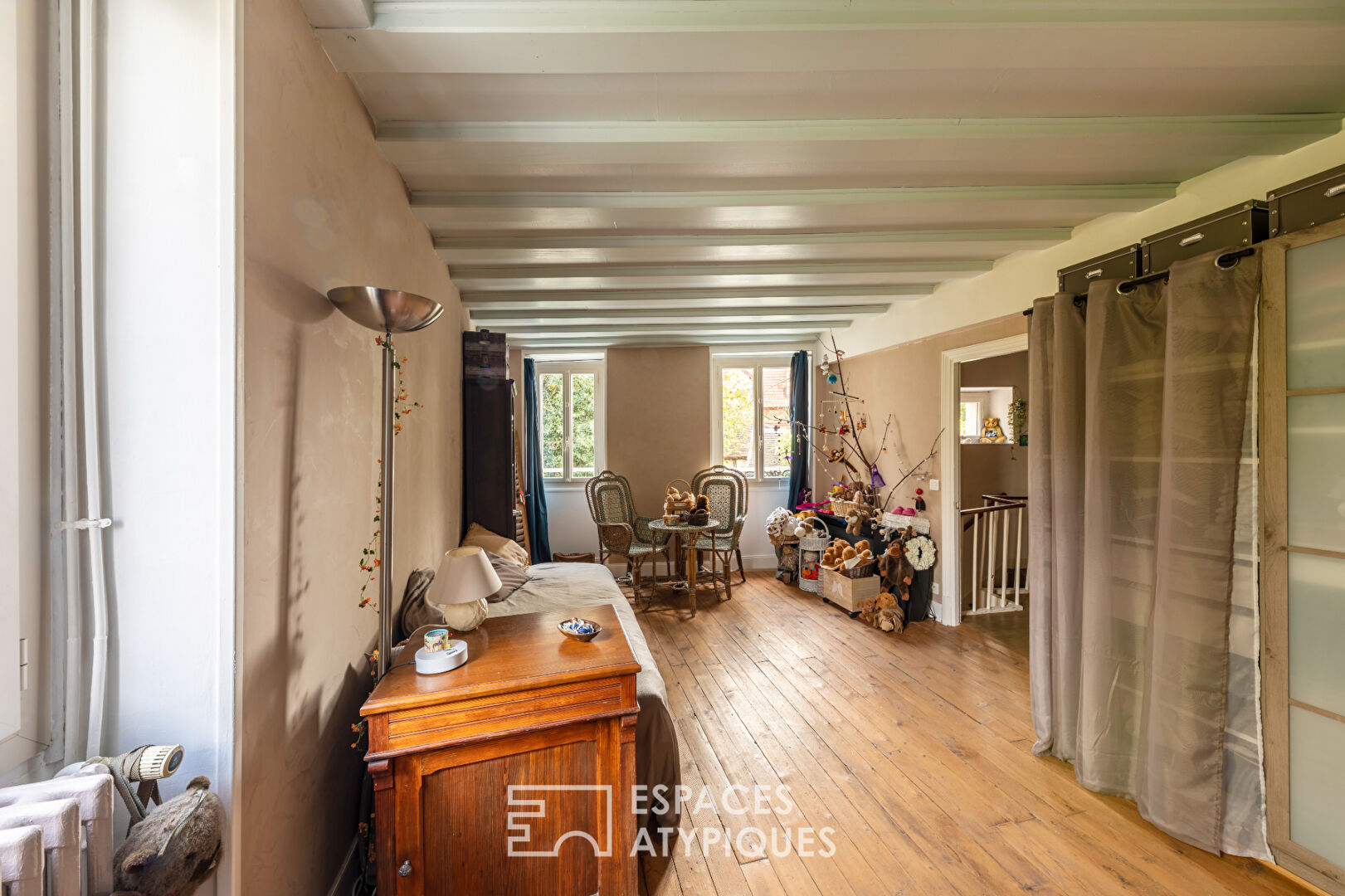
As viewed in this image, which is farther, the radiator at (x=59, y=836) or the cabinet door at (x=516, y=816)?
the cabinet door at (x=516, y=816)

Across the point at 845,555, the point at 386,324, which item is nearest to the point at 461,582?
the point at 386,324

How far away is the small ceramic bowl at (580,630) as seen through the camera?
5.40 ft

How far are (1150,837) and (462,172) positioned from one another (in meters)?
3.60

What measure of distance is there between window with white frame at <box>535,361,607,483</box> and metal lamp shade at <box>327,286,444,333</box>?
14.3ft

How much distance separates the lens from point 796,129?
1.76 meters

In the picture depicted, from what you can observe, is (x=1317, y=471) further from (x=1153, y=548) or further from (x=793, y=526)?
(x=793, y=526)

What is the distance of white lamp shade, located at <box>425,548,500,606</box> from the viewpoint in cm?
155

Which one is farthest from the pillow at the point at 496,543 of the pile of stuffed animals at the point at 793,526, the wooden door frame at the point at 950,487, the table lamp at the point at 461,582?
the wooden door frame at the point at 950,487

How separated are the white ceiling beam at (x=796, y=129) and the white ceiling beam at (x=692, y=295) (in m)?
1.71

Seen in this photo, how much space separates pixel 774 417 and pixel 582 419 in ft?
7.24

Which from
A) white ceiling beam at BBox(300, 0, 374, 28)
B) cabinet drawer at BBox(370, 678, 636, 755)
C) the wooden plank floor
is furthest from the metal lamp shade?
the wooden plank floor

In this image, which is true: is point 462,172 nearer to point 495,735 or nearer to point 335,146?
point 335,146

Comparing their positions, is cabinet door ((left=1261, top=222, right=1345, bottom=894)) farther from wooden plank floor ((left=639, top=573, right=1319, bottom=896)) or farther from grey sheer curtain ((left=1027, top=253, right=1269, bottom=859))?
wooden plank floor ((left=639, top=573, right=1319, bottom=896))

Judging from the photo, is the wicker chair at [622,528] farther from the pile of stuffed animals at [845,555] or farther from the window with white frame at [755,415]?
the pile of stuffed animals at [845,555]
